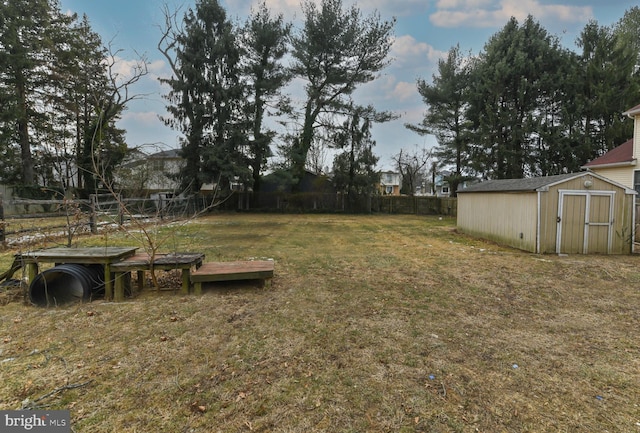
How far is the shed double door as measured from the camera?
775cm

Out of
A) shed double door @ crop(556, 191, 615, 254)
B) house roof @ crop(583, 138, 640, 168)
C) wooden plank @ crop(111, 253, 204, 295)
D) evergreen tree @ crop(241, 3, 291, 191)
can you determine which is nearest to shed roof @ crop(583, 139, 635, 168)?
house roof @ crop(583, 138, 640, 168)

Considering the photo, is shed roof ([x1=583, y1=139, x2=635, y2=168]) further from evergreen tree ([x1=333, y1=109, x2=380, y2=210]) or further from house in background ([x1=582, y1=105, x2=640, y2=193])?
evergreen tree ([x1=333, y1=109, x2=380, y2=210])

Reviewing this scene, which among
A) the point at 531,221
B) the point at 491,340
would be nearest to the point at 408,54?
the point at 531,221

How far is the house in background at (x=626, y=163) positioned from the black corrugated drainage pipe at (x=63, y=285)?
18182 millimetres

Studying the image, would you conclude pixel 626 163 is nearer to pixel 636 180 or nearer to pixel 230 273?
pixel 636 180

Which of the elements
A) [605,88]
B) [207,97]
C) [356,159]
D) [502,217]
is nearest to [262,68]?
[207,97]

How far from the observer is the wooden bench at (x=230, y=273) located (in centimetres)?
425

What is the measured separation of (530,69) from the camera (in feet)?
62.7

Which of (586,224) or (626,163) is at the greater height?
(626,163)

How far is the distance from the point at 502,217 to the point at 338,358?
858 cm

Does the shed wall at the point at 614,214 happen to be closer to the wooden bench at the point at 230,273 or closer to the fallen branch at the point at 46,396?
the wooden bench at the point at 230,273

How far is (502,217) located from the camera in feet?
30.5

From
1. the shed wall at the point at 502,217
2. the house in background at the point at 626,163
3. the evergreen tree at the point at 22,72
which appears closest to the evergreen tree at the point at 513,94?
the house in background at the point at 626,163

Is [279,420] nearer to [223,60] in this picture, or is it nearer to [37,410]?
[37,410]
